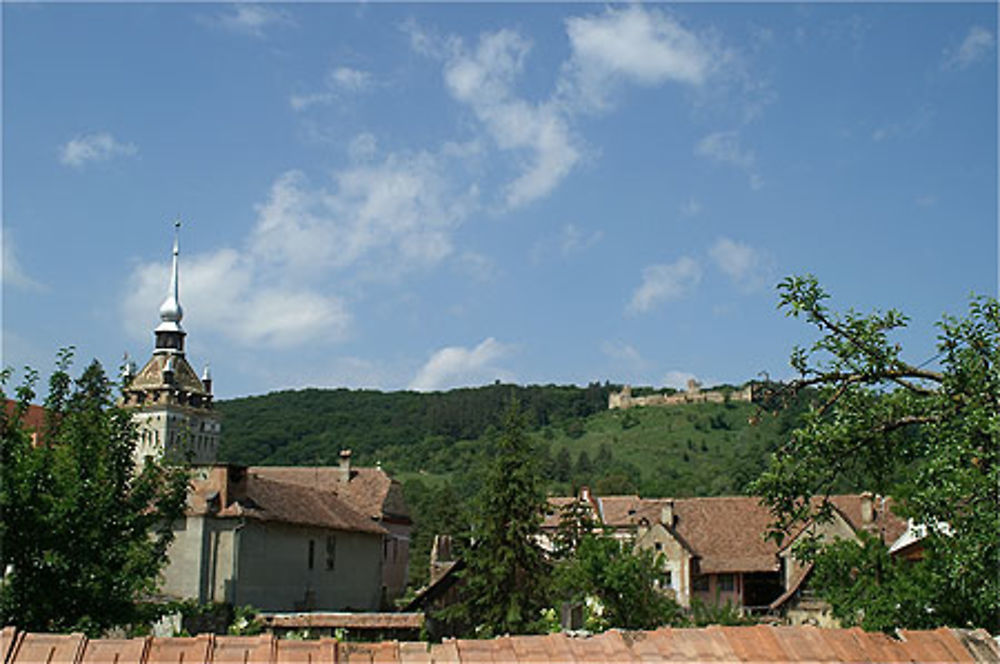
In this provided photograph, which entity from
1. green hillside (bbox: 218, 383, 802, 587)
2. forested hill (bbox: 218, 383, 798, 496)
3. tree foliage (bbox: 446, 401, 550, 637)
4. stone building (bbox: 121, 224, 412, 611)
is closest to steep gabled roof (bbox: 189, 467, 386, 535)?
stone building (bbox: 121, 224, 412, 611)

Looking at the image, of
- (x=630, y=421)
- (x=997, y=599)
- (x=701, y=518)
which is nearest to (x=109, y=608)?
(x=997, y=599)

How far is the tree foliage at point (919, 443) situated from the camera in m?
10.7

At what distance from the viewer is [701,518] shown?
64.6 metres

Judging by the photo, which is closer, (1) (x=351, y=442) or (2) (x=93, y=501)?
(2) (x=93, y=501)

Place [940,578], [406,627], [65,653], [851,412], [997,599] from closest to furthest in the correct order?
[65,653] → [997,599] → [940,578] → [851,412] → [406,627]

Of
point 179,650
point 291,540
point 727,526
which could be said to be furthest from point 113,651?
point 727,526

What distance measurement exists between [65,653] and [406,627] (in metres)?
26.1

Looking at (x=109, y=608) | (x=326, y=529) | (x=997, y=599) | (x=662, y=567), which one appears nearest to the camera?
(x=997, y=599)

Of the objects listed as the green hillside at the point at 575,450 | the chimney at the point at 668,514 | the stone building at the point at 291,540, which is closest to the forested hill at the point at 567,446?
the green hillside at the point at 575,450

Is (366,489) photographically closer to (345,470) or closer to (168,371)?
(345,470)

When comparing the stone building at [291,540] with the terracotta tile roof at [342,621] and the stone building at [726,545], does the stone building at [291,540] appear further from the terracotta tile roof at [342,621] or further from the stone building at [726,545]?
the stone building at [726,545]

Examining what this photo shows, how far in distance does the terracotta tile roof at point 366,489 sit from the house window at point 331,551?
7.34m

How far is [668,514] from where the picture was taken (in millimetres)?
63469

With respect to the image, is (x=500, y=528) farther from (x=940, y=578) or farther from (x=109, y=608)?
(x=940, y=578)
